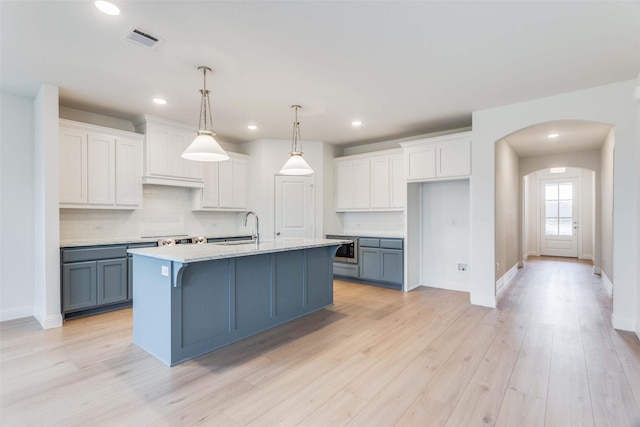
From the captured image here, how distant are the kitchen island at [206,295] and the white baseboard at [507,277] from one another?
366 cm

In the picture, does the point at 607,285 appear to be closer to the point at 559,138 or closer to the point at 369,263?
the point at 559,138

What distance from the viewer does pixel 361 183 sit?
6.09 metres

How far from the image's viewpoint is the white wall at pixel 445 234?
17.1 ft

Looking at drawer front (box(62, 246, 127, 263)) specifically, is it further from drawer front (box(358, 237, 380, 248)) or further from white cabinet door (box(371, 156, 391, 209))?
white cabinet door (box(371, 156, 391, 209))

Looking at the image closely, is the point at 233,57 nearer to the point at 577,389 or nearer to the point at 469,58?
the point at 469,58

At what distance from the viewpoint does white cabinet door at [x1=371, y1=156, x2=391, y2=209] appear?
575cm

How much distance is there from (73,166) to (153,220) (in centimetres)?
139

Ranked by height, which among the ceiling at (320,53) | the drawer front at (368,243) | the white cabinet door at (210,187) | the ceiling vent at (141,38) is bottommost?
the drawer front at (368,243)

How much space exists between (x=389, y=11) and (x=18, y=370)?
409cm

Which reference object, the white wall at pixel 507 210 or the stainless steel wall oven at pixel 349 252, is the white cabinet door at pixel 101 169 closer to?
the stainless steel wall oven at pixel 349 252

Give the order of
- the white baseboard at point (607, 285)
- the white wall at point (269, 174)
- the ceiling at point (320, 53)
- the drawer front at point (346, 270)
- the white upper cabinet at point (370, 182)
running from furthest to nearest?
the white wall at point (269, 174) → the drawer front at point (346, 270) → the white upper cabinet at point (370, 182) → the white baseboard at point (607, 285) → the ceiling at point (320, 53)

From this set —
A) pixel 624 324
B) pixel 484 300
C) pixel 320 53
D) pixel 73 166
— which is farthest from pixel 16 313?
pixel 624 324

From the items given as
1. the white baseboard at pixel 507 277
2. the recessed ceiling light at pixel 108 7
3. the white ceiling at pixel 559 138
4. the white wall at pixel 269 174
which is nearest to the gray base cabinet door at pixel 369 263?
the white wall at pixel 269 174

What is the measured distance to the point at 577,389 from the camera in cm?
229
